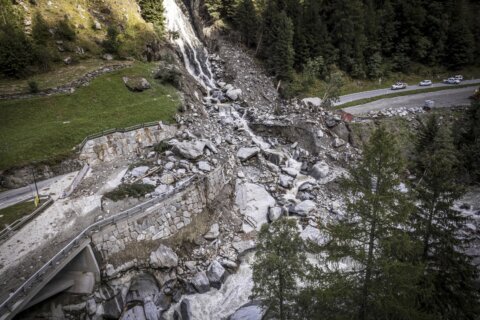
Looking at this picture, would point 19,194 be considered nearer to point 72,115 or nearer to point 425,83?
point 72,115

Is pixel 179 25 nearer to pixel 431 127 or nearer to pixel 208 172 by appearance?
pixel 208 172

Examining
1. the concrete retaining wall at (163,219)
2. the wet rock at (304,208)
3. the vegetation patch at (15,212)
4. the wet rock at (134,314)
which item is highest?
the vegetation patch at (15,212)

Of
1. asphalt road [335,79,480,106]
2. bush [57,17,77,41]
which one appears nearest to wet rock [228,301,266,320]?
asphalt road [335,79,480,106]

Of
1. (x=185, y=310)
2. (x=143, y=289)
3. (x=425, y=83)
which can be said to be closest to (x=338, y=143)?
(x=185, y=310)

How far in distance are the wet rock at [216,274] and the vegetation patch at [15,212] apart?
13.7m

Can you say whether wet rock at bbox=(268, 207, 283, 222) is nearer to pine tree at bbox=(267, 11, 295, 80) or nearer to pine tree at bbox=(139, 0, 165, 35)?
pine tree at bbox=(267, 11, 295, 80)

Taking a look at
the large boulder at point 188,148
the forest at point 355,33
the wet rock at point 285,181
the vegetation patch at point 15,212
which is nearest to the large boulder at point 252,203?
the wet rock at point 285,181

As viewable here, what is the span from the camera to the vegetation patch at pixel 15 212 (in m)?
19.3

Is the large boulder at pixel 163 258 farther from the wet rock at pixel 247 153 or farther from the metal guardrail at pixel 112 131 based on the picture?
the wet rock at pixel 247 153

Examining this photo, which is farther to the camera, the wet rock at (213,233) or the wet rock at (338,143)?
the wet rock at (338,143)

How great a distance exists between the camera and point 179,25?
52.1 m

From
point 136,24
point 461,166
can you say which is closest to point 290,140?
point 461,166

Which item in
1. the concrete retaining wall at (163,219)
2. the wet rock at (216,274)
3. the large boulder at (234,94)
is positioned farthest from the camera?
the large boulder at (234,94)

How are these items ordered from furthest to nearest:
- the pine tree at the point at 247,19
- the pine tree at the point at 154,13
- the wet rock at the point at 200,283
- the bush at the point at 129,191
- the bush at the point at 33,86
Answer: the pine tree at the point at 247,19, the pine tree at the point at 154,13, the bush at the point at 33,86, the bush at the point at 129,191, the wet rock at the point at 200,283
